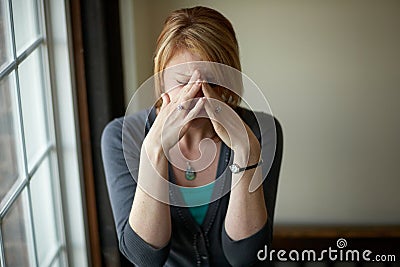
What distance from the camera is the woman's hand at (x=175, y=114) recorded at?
0.77 meters

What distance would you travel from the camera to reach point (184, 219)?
826mm

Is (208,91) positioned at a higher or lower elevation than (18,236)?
higher

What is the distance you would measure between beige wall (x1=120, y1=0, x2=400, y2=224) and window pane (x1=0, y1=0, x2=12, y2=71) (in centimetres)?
16

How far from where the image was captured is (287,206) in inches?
35.6

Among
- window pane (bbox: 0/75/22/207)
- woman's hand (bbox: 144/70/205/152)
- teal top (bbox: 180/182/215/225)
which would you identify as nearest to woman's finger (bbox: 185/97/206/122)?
woman's hand (bbox: 144/70/205/152)

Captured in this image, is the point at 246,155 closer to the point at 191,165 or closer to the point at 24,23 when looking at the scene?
the point at 191,165

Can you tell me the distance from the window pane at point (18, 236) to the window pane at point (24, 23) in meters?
0.20

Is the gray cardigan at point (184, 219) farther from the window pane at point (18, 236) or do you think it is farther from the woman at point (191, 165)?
the window pane at point (18, 236)

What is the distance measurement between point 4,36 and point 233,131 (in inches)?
11.6

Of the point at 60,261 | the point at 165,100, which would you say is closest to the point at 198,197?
the point at 165,100

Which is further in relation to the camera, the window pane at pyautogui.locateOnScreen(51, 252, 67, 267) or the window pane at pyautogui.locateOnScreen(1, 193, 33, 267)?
the window pane at pyautogui.locateOnScreen(51, 252, 67, 267)

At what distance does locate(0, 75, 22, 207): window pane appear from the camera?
75 centimetres

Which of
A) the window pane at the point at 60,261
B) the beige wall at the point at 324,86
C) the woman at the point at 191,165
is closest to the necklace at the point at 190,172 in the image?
the woman at the point at 191,165

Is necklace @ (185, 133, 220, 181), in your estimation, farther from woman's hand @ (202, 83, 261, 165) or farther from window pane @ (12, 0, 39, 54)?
window pane @ (12, 0, 39, 54)
